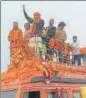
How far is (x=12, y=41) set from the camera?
13.8m

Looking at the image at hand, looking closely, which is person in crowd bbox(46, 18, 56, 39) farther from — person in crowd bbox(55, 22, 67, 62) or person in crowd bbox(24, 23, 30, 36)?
person in crowd bbox(24, 23, 30, 36)

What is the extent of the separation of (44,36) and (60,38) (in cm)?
Result: 76

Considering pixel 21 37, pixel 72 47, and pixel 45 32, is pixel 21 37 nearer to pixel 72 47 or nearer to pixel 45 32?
pixel 45 32

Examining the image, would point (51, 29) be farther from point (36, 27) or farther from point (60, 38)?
point (36, 27)

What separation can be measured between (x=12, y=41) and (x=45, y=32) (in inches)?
50.0

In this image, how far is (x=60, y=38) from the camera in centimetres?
1437

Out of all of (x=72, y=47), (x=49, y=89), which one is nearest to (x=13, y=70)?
(x=49, y=89)

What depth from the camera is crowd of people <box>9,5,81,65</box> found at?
13.6 m

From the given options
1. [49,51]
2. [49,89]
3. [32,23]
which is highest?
[32,23]

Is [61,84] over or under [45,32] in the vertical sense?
under

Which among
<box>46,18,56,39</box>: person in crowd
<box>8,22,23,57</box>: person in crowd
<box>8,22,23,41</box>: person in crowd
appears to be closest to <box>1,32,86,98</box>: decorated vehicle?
<box>8,22,23,57</box>: person in crowd

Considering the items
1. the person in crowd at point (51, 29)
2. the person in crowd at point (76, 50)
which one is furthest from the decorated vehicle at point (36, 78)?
the person in crowd at point (76, 50)

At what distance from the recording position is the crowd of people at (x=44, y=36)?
13.6 m

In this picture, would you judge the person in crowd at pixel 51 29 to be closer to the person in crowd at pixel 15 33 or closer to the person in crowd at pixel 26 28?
the person in crowd at pixel 26 28
